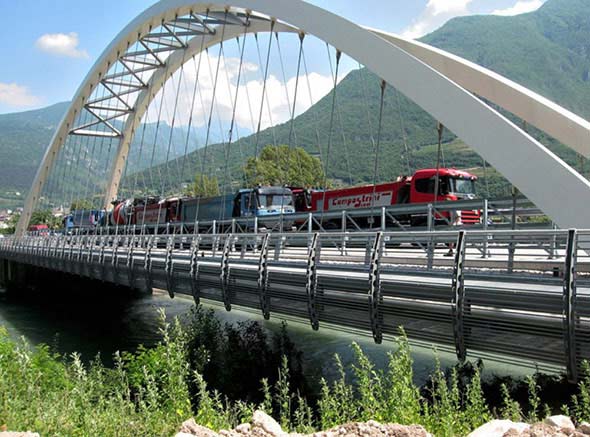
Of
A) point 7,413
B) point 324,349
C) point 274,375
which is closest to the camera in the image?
point 7,413

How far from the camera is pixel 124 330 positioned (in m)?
25.2

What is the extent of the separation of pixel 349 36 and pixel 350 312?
872cm

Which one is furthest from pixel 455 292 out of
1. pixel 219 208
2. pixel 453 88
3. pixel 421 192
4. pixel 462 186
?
pixel 219 208

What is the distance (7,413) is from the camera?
341 inches

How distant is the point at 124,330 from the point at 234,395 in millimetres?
13718

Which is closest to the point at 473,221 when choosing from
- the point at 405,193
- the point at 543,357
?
the point at 405,193

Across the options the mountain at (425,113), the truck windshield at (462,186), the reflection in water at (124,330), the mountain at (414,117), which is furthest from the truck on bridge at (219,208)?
the truck windshield at (462,186)

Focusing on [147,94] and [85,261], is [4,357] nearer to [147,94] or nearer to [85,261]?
[85,261]

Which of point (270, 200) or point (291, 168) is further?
point (291, 168)

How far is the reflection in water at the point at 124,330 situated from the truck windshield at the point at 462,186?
6604mm

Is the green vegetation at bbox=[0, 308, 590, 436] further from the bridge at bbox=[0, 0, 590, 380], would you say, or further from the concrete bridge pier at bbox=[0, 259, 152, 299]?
the concrete bridge pier at bbox=[0, 259, 152, 299]

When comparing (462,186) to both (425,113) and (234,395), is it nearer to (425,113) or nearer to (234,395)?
(234,395)

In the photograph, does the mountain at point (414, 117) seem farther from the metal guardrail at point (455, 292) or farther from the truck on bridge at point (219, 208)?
the metal guardrail at point (455, 292)

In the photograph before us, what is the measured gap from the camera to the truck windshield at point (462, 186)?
21500mm
